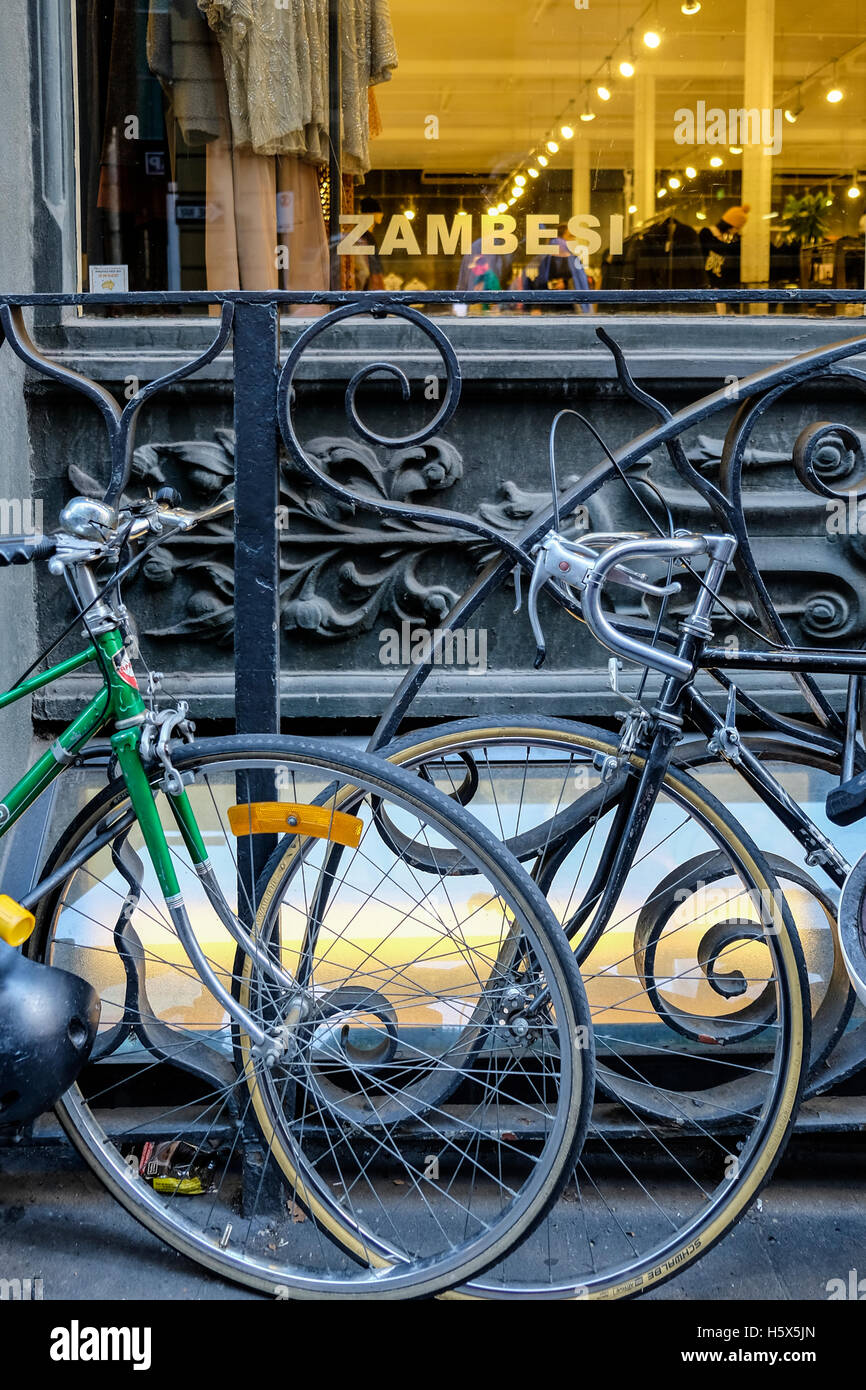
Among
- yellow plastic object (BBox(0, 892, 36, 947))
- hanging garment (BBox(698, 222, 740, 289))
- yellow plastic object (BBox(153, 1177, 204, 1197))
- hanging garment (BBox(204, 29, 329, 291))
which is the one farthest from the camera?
hanging garment (BBox(698, 222, 740, 289))

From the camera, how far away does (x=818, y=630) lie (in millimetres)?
3600

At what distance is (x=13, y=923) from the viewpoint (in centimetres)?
181

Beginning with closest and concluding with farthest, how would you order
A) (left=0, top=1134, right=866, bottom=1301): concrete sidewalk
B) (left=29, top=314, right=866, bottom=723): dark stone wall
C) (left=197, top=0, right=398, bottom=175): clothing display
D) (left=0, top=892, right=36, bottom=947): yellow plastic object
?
(left=0, top=892, right=36, bottom=947): yellow plastic object → (left=0, top=1134, right=866, bottom=1301): concrete sidewalk → (left=29, top=314, right=866, bottom=723): dark stone wall → (left=197, top=0, right=398, bottom=175): clothing display

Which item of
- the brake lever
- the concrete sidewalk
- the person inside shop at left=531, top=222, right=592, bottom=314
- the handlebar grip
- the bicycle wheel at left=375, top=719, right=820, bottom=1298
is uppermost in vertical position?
the person inside shop at left=531, top=222, right=592, bottom=314

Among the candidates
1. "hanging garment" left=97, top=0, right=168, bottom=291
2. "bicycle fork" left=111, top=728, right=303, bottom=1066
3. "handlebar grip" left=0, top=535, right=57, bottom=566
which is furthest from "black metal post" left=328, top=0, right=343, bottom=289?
"bicycle fork" left=111, top=728, right=303, bottom=1066

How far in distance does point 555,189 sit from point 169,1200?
3.69 metres

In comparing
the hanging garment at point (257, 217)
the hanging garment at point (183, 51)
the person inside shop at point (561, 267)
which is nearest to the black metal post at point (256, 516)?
the hanging garment at point (257, 217)

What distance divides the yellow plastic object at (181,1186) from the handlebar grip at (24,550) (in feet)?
4.11

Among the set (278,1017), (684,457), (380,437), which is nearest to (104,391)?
(380,437)

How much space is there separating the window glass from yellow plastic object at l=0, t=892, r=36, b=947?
8.44 feet

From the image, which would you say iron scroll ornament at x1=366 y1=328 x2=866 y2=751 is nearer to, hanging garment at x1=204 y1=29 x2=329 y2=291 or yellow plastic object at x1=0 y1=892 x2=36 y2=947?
yellow plastic object at x1=0 y1=892 x2=36 y2=947

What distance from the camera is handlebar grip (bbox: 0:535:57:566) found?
1886 mm

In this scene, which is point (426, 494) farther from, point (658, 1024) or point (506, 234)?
point (658, 1024)

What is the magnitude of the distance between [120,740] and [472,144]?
326 centimetres
